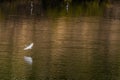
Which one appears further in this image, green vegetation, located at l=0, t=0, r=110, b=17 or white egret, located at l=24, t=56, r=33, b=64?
green vegetation, located at l=0, t=0, r=110, b=17

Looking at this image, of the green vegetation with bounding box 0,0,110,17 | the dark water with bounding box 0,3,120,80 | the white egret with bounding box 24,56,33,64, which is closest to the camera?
the dark water with bounding box 0,3,120,80

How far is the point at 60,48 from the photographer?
36312 millimetres

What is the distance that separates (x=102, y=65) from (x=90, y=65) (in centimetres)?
63

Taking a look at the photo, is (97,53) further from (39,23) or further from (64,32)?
(39,23)

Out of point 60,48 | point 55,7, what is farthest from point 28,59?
point 55,7

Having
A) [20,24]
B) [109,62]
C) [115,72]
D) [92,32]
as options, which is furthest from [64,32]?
[115,72]

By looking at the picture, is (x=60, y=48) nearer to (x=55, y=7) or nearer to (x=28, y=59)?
(x=28, y=59)

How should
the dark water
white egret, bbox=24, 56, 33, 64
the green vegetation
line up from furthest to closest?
the green vegetation
white egret, bbox=24, 56, 33, 64
the dark water

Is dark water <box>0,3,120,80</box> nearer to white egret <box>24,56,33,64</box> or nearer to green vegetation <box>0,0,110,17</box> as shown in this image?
white egret <box>24,56,33,64</box>

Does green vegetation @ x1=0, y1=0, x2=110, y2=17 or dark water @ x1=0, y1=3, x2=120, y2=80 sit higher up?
dark water @ x1=0, y1=3, x2=120, y2=80

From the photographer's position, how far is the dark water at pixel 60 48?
92.4 feet

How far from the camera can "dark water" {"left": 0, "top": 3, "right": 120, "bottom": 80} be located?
28.2m

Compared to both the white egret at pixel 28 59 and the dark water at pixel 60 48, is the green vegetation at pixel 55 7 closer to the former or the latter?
the dark water at pixel 60 48

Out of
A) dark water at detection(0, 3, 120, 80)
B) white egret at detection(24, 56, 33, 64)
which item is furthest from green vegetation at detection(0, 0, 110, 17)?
white egret at detection(24, 56, 33, 64)
